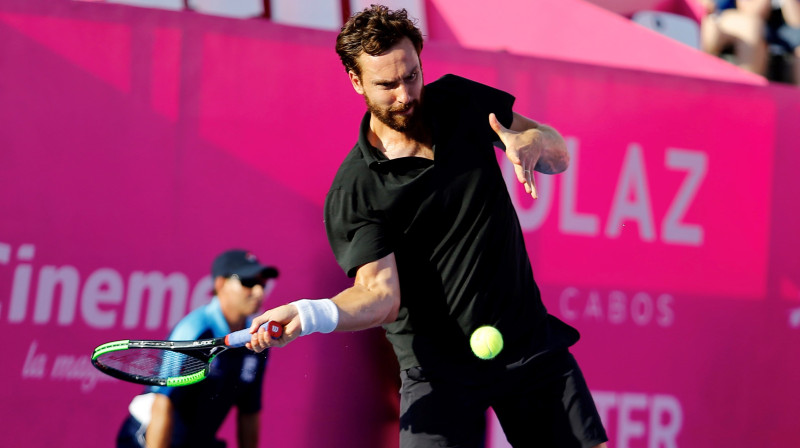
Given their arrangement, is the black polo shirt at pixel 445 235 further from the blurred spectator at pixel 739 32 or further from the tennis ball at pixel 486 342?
the blurred spectator at pixel 739 32

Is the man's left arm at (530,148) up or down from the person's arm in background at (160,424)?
up

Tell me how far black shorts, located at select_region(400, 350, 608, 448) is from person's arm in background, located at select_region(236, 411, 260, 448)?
1.77 meters

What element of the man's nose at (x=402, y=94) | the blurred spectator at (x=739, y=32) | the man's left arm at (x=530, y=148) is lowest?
the man's left arm at (x=530, y=148)

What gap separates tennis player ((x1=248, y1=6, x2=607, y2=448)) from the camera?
3080 mm

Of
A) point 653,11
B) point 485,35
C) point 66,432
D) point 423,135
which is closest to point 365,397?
point 66,432

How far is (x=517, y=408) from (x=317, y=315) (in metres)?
0.77

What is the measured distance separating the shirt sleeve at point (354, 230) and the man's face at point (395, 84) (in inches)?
10.5

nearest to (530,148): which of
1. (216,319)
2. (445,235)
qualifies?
(445,235)

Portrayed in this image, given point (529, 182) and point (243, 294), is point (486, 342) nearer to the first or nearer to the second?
point (529, 182)

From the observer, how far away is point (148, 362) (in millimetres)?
3533

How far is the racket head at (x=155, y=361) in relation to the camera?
3191 mm

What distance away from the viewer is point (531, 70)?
5.39m

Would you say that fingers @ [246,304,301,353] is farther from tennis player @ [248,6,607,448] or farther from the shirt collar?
the shirt collar

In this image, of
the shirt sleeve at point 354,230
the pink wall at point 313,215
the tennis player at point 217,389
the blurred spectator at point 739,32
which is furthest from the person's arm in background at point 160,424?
the blurred spectator at point 739,32
